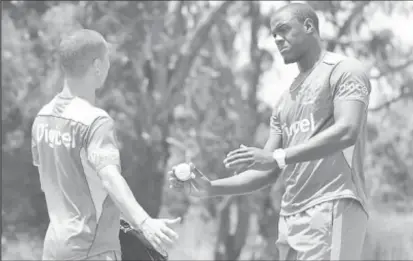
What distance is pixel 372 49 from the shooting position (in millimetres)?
16234

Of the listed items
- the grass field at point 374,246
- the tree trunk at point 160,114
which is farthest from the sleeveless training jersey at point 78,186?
the tree trunk at point 160,114

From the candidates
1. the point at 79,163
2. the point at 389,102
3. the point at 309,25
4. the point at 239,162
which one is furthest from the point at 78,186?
the point at 389,102

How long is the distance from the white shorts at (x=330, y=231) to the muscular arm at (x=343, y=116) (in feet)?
1.00

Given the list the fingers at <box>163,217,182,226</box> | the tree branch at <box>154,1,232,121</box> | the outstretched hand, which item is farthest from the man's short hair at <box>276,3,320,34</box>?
the tree branch at <box>154,1,232,121</box>

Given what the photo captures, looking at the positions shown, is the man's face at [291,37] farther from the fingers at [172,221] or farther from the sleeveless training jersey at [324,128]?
the fingers at [172,221]

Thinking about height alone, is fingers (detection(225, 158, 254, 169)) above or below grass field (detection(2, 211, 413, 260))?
above

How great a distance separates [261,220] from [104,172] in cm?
1289

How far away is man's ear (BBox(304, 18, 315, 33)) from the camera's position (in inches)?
184

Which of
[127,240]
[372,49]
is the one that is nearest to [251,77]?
[372,49]

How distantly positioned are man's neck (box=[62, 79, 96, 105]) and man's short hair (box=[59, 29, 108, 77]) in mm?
40

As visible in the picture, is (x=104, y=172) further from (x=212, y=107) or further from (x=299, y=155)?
(x=212, y=107)

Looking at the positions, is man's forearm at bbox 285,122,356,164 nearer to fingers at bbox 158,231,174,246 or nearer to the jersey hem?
the jersey hem

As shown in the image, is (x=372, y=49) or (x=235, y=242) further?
(x=235, y=242)

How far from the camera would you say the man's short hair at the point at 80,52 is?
179 inches
